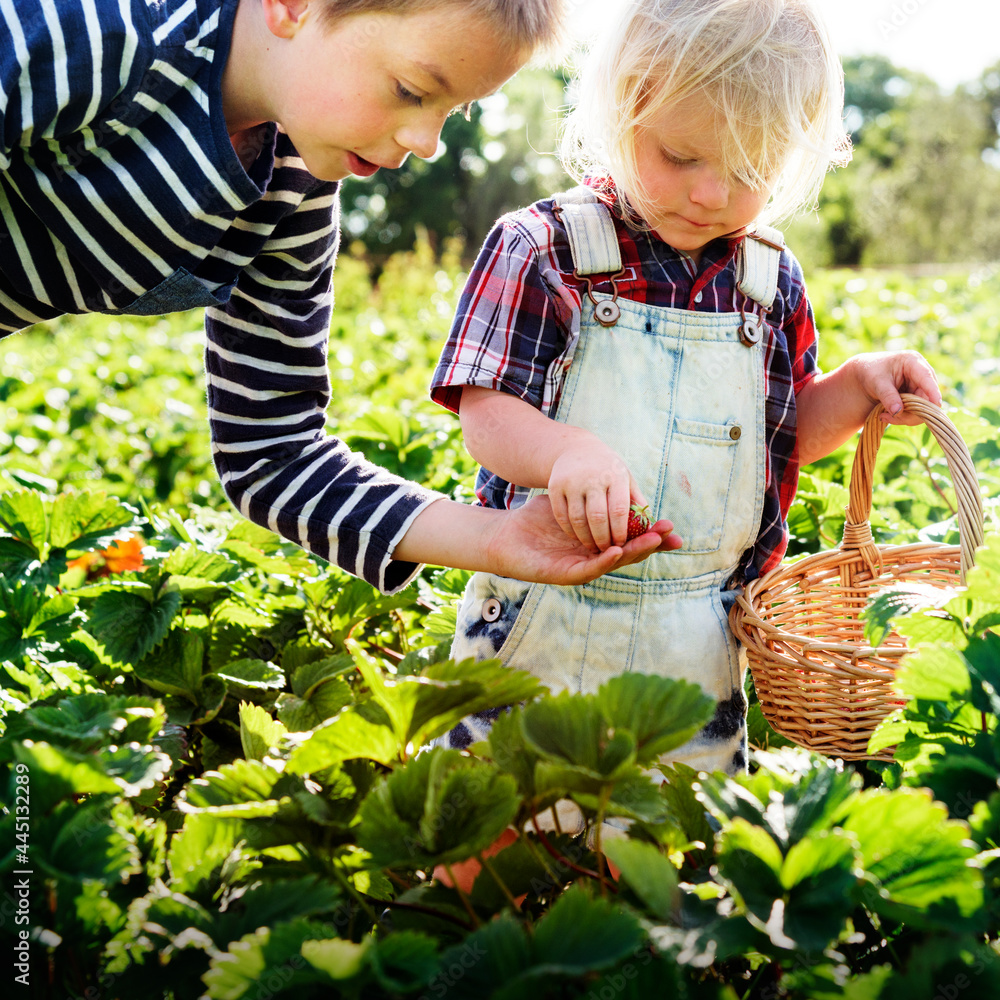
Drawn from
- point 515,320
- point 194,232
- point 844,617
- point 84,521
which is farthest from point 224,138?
point 844,617

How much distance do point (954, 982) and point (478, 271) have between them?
1322mm

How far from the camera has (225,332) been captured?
5.44ft

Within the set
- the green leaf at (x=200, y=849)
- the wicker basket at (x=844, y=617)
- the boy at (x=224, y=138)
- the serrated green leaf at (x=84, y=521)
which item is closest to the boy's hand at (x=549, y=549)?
the boy at (x=224, y=138)

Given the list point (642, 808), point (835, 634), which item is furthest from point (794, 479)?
point (642, 808)

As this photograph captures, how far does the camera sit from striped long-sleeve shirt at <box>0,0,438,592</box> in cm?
117

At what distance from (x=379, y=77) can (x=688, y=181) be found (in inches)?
21.5

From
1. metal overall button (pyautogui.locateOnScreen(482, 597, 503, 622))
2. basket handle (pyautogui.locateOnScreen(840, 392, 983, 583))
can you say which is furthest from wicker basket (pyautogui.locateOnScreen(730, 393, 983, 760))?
metal overall button (pyautogui.locateOnScreen(482, 597, 503, 622))

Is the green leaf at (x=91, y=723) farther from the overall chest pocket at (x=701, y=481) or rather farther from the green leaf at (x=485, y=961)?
the overall chest pocket at (x=701, y=481)

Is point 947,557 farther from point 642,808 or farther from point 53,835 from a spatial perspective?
point 53,835

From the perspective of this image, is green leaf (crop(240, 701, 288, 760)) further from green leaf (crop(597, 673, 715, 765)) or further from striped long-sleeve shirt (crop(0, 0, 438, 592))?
green leaf (crop(597, 673, 715, 765))

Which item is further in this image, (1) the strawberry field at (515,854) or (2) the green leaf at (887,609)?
(2) the green leaf at (887,609)

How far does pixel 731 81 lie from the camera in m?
1.54

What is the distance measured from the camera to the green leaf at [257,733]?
1.15 metres

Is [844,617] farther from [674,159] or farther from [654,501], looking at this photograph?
[674,159]
